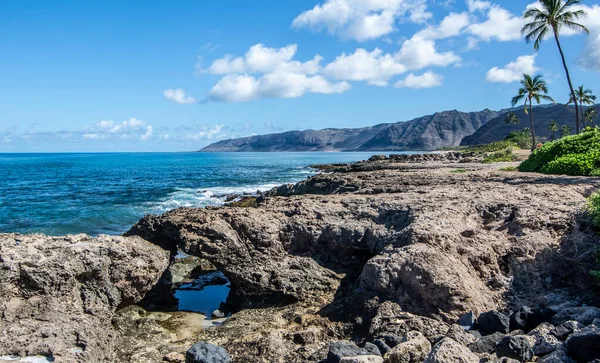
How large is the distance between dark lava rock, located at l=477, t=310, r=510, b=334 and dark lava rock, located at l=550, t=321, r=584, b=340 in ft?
2.34

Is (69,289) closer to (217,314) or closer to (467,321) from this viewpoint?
(217,314)

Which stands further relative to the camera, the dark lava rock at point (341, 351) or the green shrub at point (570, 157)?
the green shrub at point (570, 157)

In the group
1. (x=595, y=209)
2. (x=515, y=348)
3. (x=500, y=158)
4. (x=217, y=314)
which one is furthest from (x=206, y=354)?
(x=500, y=158)

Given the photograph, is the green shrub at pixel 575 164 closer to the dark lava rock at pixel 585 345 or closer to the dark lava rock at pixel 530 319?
the dark lava rock at pixel 530 319

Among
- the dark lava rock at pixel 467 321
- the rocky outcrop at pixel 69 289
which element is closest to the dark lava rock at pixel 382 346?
the dark lava rock at pixel 467 321

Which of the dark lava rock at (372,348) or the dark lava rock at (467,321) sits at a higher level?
the dark lava rock at (467,321)

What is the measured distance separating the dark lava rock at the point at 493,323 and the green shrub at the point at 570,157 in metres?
11.5

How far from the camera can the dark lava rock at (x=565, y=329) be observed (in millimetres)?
6338

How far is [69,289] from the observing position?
330 inches

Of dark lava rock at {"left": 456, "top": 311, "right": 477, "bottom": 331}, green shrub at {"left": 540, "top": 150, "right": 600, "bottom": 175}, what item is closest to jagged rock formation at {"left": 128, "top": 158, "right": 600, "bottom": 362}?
dark lava rock at {"left": 456, "top": 311, "right": 477, "bottom": 331}

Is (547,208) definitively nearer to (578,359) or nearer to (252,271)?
(578,359)

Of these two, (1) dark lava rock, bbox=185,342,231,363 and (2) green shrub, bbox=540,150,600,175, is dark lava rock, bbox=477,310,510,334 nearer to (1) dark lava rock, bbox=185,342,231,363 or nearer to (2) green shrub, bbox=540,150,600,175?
(1) dark lava rock, bbox=185,342,231,363

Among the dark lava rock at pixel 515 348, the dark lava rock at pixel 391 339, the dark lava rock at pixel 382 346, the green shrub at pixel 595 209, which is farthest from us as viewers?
the green shrub at pixel 595 209

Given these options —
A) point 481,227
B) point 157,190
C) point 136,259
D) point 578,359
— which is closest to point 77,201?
point 157,190
